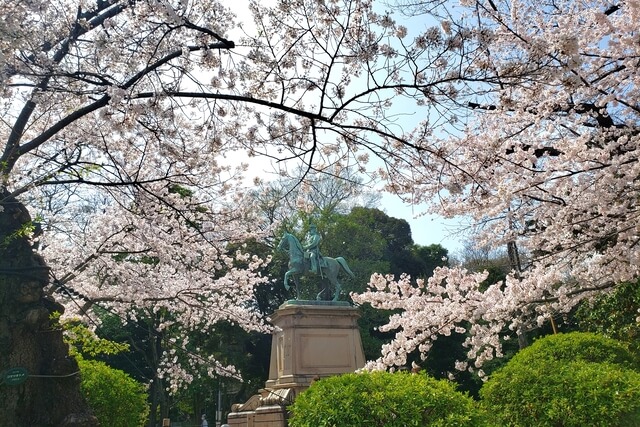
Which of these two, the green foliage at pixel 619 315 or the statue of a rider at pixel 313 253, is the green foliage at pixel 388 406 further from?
the statue of a rider at pixel 313 253

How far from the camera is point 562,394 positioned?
5.15m

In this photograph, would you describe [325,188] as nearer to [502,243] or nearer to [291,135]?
[502,243]

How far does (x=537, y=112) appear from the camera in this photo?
212 inches

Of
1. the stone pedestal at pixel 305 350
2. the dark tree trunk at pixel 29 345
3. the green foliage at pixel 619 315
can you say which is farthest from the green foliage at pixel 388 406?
the stone pedestal at pixel 305 350

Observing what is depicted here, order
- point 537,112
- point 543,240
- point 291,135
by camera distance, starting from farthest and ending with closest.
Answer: point 543,240
point 537,112
point 291,135

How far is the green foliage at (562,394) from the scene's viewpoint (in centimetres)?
482

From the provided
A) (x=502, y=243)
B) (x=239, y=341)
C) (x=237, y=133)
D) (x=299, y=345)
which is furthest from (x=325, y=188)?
(x=237, y=133)

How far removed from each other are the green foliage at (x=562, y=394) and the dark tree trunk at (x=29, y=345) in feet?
14.6

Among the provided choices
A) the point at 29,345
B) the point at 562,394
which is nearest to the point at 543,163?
the point at 562,394

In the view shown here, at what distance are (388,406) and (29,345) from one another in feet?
11.4

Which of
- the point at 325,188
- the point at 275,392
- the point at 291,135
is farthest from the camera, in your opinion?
the point at 325,188

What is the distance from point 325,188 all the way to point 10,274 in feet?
68.2

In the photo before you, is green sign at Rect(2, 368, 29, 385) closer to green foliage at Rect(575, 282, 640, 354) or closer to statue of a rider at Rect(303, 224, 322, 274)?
green foliage at Rect(575, 282, 640, 354)

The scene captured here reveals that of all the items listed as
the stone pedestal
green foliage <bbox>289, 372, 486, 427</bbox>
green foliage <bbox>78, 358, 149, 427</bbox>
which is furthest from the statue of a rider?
green foliage <bbox>289, 372, 486, 427</bbox>
